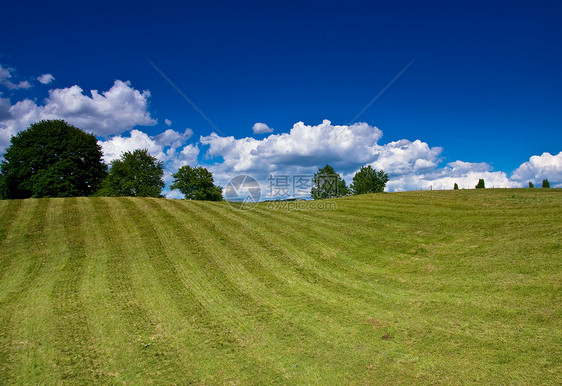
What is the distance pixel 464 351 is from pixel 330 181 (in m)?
66.2

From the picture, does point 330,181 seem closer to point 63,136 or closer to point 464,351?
point 63,136

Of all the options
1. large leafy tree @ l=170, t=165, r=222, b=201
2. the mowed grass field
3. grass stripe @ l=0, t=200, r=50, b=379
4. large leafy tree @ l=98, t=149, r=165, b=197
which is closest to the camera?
the mowed grass field

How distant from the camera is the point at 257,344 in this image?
828 cm

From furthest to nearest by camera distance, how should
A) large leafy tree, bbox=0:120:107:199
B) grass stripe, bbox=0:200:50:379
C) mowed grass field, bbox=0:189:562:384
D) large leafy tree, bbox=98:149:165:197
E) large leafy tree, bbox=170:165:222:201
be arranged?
1. large leafy tree, bbox=170:165:222:201
2. large leafy tree, bbox=98:149:165:197
3. large leafy tree, bbox=0:120:107:199
4. grass stripe, bbox=0:200:50:379
5. mowed grass field, bbox=0:189:562:384

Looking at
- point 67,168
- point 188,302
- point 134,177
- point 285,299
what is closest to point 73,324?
point 188,302

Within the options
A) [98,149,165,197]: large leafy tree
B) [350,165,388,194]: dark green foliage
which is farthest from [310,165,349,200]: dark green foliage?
[98,149,165,197]: large leafy tree

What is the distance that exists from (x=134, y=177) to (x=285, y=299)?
181 ft

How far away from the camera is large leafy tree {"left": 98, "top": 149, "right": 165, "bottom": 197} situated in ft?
172

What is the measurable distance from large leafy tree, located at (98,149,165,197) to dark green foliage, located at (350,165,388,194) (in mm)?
51404

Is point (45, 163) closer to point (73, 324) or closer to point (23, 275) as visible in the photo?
point (23, 275)

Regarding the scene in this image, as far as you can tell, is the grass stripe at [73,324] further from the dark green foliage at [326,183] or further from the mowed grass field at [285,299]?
the dark green foliage at [326,183]

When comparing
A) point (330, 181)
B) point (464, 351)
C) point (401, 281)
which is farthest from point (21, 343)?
point (330, 181)

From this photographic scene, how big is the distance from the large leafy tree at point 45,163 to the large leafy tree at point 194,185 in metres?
22.3

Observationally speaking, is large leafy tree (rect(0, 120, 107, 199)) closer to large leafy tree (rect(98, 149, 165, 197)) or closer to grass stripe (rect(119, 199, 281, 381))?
large leafy tree (rect(98, 149, 165, 197))
